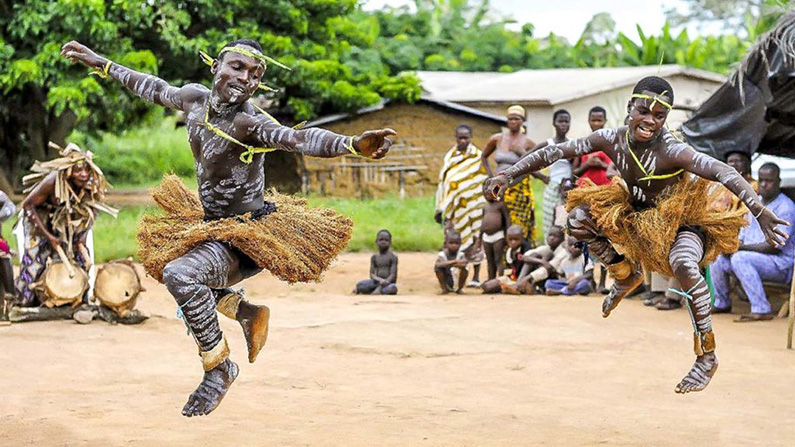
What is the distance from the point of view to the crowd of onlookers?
11031mm

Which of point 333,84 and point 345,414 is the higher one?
point 333,84

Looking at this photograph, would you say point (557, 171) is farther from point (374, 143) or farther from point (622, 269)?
point (374, 143)

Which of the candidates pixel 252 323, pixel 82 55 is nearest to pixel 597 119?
pixel 252 323

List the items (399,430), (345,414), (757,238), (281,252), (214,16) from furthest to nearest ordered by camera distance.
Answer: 1. (214,16)
2. (757,238)
3. (345,414)
4. (399,430)
5. (281,252)

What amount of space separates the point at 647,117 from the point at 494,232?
21.5 feet

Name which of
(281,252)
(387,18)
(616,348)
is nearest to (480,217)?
→ (616,348)

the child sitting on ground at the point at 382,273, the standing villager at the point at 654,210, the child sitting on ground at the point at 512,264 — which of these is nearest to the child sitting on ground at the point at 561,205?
the child sitting on ground at the point at 512,264

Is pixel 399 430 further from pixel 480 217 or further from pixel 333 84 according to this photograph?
pixel 333 84

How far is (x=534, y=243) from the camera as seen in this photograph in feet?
44.3

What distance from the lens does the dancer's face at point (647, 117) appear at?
679 centimetres

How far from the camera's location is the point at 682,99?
24.2 metres

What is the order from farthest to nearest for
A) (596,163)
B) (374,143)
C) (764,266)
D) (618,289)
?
(596,163) < (764,266) < (618,289) < (374,143)

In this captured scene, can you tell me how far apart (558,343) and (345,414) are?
10.2ft

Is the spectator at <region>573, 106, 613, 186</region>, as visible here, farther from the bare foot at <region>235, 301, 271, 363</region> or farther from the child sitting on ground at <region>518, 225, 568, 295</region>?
the bare foot at <region>235, 301, 271, 363</region>
